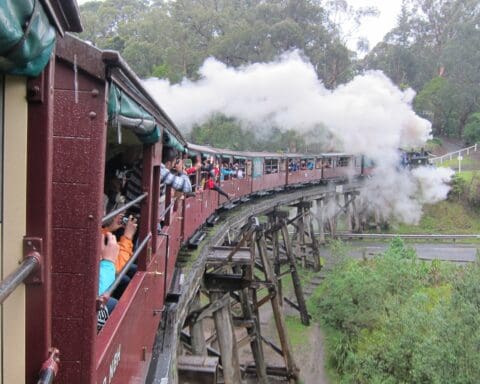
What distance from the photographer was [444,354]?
855 centimetres

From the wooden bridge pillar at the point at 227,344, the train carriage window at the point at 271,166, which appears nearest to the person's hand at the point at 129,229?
the wooden bridge pillar at the point at 227,344

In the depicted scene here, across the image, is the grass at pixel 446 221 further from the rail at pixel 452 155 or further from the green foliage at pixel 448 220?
the rail at pixel 452 155

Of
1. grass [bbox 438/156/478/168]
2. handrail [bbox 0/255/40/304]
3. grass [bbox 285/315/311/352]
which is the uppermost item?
grass [bbox 438/156/478/168]

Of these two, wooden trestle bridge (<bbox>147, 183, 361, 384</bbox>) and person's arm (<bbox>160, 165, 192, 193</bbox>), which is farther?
person's arm (<bbox>160, 165, 192, 193</bbox>)

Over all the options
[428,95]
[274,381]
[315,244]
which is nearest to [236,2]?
[428,95]

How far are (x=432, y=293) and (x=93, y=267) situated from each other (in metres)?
13.4

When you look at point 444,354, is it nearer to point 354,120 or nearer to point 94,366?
point 94,366

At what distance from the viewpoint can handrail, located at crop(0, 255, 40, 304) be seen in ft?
3.71

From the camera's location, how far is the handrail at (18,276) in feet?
3.71

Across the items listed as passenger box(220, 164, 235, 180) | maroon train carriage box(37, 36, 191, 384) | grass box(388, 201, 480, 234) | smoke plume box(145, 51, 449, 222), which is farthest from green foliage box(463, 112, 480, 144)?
maroon train carriage box(37, 36, 191, 384)

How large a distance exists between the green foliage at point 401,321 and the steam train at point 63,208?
7.14 m

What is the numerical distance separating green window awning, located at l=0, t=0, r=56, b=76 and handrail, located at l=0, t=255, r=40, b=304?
50 centimetres

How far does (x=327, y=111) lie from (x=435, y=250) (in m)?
8.25

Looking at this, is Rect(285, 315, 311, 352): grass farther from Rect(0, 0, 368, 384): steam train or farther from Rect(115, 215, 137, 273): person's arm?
Rect(0, 0, 368, 384): steam train
